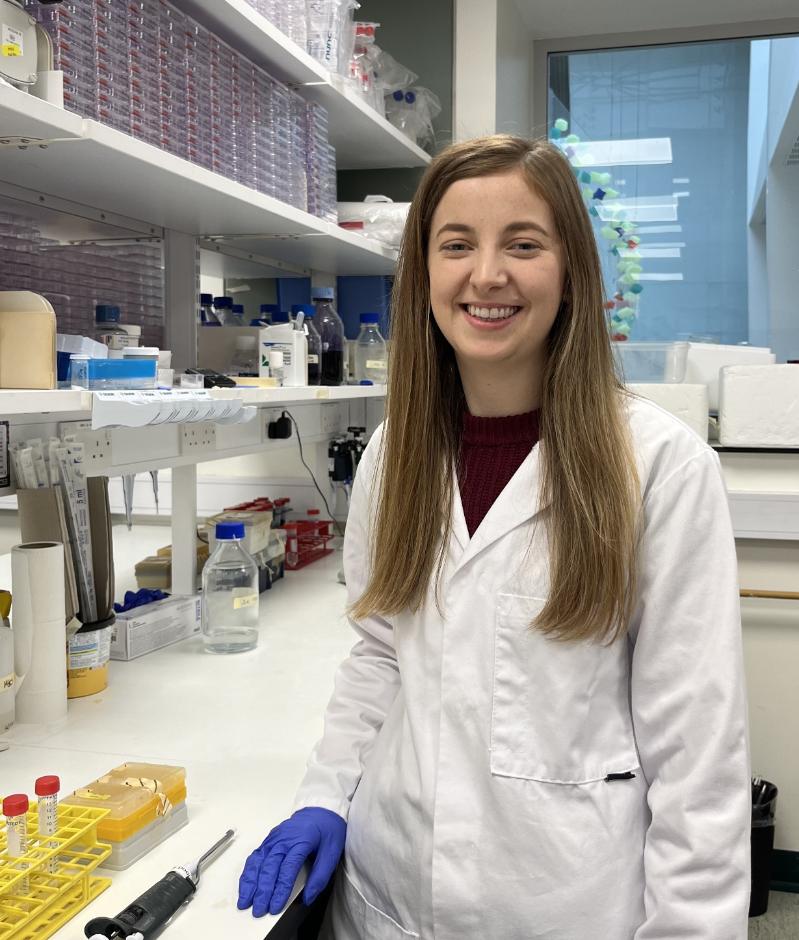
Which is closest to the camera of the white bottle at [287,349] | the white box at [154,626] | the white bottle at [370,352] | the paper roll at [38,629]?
the paper roll at [38,629]

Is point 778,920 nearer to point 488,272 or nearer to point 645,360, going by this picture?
point 645,360

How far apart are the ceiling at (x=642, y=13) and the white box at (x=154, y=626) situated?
237 centimetres

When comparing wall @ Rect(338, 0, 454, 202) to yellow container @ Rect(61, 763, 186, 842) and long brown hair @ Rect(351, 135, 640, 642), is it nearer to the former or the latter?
long brown hair @ Rect(351, 135, 640, 642)

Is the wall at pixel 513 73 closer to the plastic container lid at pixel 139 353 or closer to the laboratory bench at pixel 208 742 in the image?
the plastic container lid at pixel 139 353

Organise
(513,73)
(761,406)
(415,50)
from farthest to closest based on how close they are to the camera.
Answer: (513,73) < (415,50) < (761,406)

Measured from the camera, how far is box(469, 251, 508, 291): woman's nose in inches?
43.6

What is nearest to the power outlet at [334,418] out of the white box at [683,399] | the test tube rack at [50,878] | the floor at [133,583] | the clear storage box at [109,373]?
the floor at [133,583]

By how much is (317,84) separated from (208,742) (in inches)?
62.1

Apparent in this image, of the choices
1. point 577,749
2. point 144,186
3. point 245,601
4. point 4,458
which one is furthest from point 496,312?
point 245,601

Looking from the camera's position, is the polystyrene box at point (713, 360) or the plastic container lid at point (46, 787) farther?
the polystyrene box at point (713, 360)

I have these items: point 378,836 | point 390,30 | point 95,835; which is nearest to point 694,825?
point 378,836

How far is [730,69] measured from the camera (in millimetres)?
3279

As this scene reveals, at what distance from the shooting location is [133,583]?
2.49 metres

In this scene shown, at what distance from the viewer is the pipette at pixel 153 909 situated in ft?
3.00
